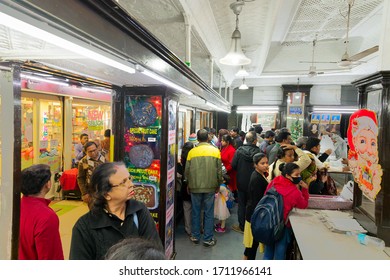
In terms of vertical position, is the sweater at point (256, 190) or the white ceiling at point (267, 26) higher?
the white ceiling at point (267, 26)

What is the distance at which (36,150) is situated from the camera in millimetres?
4891

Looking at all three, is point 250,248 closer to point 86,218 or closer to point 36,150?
point 86,218

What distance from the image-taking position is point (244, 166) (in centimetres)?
402

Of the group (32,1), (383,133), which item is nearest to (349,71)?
(383,133)

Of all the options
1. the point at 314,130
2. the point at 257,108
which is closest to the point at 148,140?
the point at 257,108

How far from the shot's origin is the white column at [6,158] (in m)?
1.35

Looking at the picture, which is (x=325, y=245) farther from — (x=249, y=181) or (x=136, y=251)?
(x=249, y=181)

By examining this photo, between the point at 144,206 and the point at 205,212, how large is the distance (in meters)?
2.21

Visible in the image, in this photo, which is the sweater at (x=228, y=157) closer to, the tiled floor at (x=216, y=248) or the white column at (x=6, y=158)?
the tiled floor at (x=216, y=248)

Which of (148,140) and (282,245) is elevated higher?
(148,140)

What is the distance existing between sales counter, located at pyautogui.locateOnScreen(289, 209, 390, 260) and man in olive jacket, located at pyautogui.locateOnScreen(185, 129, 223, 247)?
130cm

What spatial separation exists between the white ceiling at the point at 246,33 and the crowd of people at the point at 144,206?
0.75 m

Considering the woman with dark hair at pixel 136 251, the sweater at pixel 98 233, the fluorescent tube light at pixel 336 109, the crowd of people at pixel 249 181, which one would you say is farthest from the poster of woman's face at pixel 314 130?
the woman with dark hair at pixel 136 251

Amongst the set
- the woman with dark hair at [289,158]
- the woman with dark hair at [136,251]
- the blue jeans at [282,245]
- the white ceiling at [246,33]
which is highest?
the white ceiling at [246,33]
